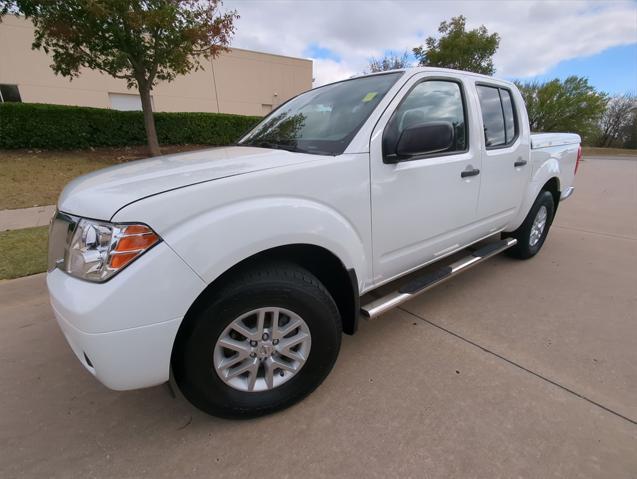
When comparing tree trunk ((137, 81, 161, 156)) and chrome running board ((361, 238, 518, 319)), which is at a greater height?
tree trunk ((137, 81, 161, 156))

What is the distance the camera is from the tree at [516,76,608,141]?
37938 mm

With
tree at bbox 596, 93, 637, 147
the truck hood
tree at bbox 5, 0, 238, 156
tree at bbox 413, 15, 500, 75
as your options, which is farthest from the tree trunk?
tree at bbox 596, 93, 637, 147

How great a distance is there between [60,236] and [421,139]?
6.39 ft

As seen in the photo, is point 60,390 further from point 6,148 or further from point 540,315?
point 6,148

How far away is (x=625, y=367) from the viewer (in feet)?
7.32

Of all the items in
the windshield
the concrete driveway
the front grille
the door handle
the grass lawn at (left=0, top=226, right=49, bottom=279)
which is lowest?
the concrete driveway

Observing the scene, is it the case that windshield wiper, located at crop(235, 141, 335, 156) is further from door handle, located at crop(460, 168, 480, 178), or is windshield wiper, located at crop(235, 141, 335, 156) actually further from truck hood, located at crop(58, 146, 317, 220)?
door handle, located at crop(460, 168, 480, 178)

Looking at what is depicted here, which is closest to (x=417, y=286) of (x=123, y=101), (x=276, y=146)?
(x=276, y=146)

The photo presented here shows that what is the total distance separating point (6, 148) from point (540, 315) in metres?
13.5

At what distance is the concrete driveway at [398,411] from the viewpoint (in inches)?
63.9

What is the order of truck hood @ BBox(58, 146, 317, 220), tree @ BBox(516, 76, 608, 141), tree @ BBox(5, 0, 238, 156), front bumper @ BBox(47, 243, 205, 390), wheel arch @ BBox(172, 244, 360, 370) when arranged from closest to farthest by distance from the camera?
front bumper @ BBox(47, 243, 205, 390) < truck hood @ BBox(58, 146, 317, 220) < wheel arch @ BBox(172, 244, 360, 370) < tree @ BBox(5, 0, 238, 156) < tree @ BBox(516, 76, 608, 141)

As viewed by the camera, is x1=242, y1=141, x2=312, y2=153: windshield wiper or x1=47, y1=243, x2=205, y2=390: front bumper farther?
x1=242, y1=141, x2=312, y2=153: windshield wiper

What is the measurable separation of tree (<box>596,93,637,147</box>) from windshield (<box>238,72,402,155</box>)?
57.5 m

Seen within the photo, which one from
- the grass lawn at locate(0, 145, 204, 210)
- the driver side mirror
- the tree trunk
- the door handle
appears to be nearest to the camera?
the driver side mirror
